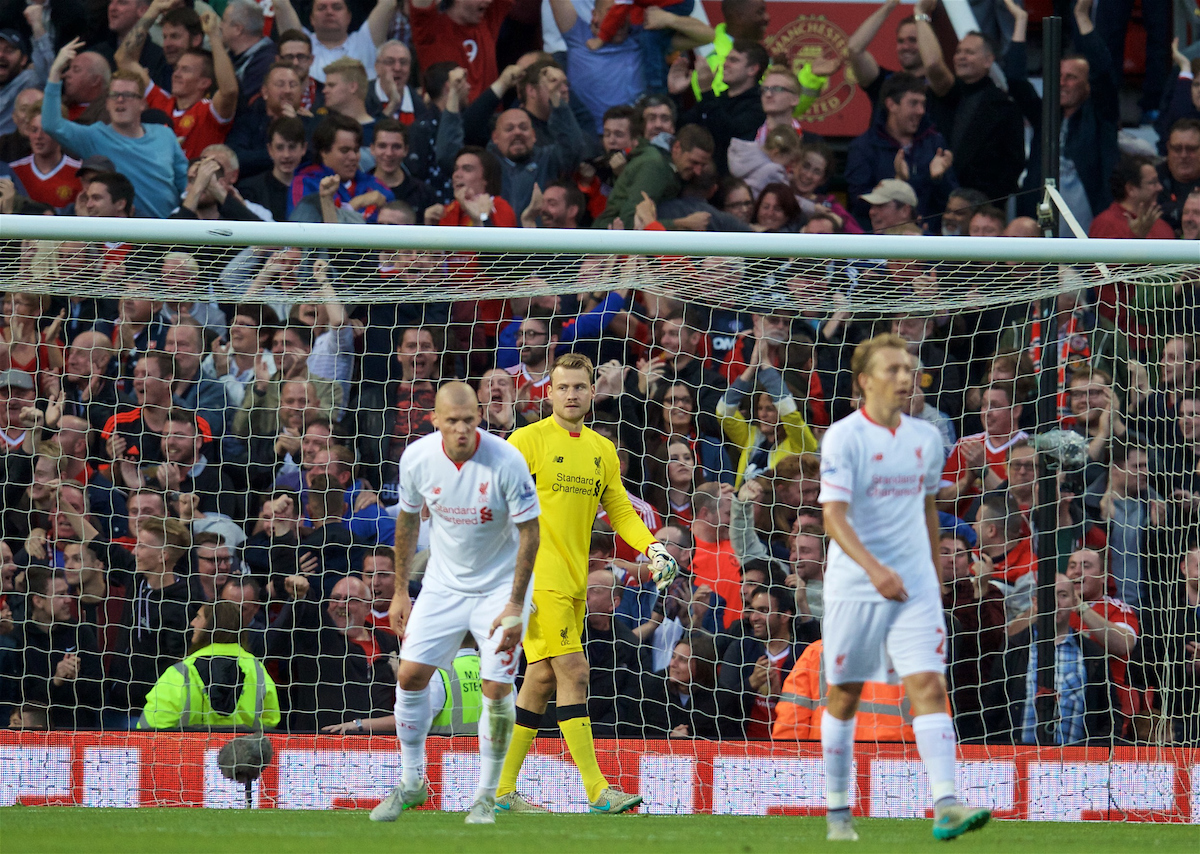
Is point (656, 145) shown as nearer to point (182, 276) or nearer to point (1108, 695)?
point (182, 276)

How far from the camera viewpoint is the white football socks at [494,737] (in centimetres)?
623

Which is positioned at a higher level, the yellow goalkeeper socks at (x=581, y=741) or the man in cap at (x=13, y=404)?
the man in cap at (x=13, y=404)

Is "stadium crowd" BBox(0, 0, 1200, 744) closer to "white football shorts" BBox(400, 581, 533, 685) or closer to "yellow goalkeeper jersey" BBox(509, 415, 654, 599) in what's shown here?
"yellow goalkeeper jersey" BBox(509, 415, 654, 599)

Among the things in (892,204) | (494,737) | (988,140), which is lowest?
(494,737)

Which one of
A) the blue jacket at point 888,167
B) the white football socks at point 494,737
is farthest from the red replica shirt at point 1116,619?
the white football socks at point 494,737

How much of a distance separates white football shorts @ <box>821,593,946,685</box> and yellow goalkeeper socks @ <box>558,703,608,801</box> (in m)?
1.86

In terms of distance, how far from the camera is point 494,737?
6242 mm

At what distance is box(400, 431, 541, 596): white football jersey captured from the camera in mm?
6223

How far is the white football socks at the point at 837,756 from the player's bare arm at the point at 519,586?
1.42 metres

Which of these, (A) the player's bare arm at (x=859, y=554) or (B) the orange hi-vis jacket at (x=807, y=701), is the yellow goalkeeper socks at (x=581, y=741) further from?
(A) the player's bare arm at (x=859, y=554)

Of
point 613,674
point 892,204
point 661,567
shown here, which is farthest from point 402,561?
point 892,204

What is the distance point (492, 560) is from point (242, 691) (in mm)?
2399

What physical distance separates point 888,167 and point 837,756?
19.8 ft

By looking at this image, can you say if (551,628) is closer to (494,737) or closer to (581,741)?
(581,741)
